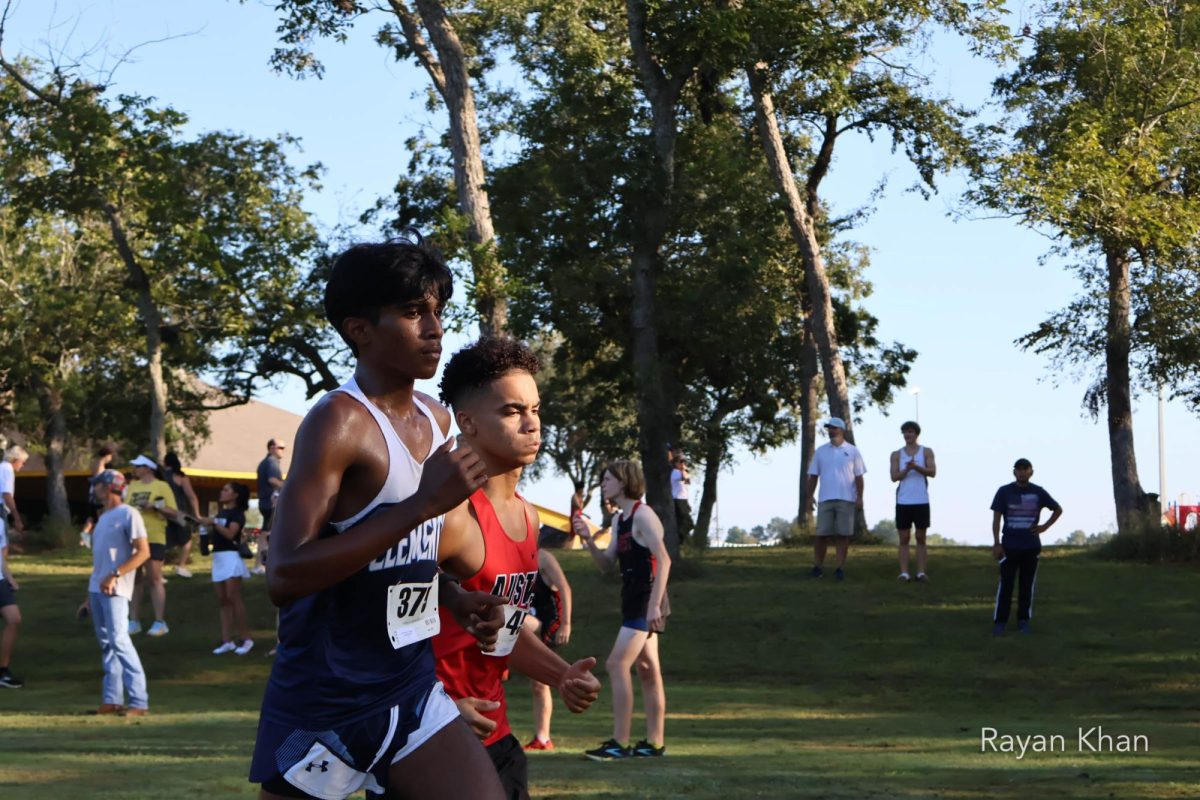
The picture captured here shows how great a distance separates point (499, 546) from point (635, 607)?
6.40 metres

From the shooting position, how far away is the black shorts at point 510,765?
4.94 meters

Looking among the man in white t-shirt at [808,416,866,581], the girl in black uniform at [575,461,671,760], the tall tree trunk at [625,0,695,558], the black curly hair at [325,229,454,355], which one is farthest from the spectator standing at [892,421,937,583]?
the black curly hair at [325,229,454,355]

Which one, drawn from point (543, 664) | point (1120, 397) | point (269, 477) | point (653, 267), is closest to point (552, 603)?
point (543, 664)

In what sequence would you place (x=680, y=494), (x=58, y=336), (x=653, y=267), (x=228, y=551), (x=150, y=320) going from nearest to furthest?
(x=228, y=551), (x=653, y=267), (x=680, y=494), (x=150, y=320), (x=58, y=336)

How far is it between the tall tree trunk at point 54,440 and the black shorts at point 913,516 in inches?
1242

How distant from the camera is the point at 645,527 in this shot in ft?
36.4

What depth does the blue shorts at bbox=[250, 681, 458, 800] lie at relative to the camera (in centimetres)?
390

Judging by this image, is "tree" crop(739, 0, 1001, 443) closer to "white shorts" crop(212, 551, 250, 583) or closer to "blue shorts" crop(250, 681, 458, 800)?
"white shorts" crop(212, 551, 250, 583)

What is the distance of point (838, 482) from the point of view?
815 inches

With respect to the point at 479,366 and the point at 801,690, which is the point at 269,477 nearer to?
the point at 801,690

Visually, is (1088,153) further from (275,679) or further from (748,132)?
(275,679)

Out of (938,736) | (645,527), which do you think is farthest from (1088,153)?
(645,527)

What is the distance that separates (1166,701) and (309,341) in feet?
88.0

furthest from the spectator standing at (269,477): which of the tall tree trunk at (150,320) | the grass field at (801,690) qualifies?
the tall tree trunk at (150,320)
